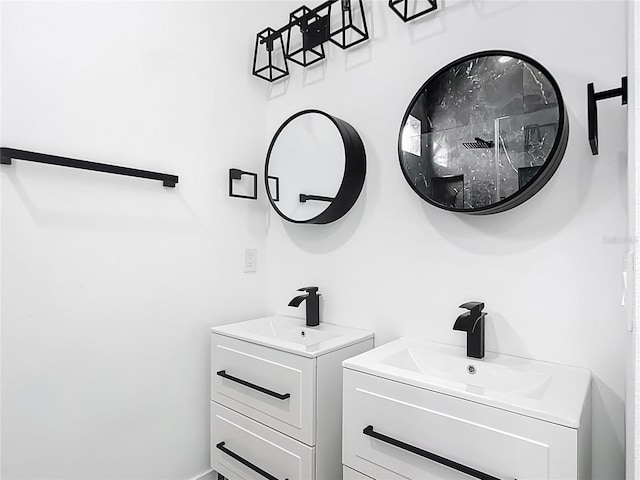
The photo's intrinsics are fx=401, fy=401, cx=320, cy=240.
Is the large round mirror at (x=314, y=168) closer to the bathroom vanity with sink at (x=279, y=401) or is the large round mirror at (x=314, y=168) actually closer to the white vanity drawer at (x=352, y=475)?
the bathroom vanity with sink at (x=279, y=401)

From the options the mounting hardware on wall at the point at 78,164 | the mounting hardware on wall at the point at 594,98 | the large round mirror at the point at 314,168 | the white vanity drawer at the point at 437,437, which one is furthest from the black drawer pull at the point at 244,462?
the mounting hardware on wall at the point at 594,98

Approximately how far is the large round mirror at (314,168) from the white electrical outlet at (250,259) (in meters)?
0.26

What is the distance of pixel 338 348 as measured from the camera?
4.66 ft

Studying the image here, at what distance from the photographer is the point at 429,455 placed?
3.32 ft

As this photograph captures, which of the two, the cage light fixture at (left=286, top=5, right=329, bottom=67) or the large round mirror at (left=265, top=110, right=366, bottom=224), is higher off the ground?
the cage light fixture at (left=286, top=5, right=329, bottom=67)

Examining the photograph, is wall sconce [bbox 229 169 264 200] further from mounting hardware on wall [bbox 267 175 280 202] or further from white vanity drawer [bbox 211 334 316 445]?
white vanity drawer [bbox 211 334 316 445]

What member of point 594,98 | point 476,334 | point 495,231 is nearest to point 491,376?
point 476,334

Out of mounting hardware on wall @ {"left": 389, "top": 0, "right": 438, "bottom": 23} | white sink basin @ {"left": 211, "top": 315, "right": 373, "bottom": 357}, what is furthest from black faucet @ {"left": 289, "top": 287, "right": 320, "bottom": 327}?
mounting hardware on wall @ {"left": 389, "top": 0, "right": 438, "bottom": 23}

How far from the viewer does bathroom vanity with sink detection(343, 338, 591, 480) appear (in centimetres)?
88

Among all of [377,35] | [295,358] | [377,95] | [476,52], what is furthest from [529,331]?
[377,35]

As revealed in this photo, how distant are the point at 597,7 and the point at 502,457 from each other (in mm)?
1254

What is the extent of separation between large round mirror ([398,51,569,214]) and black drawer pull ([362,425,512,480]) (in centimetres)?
72

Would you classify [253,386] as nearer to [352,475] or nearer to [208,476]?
[352,475]

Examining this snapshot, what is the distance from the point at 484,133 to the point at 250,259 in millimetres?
1175
